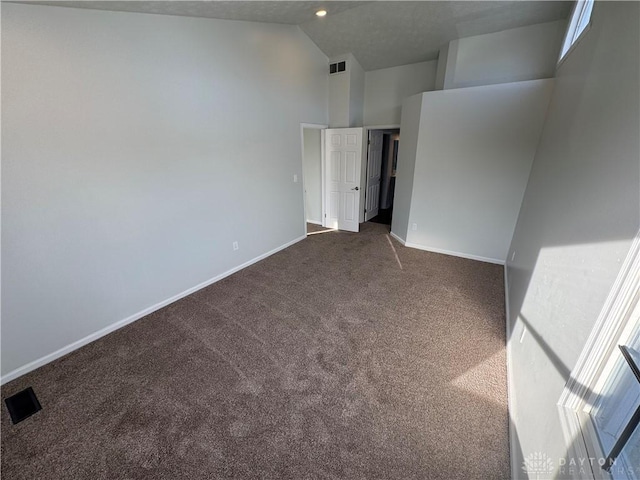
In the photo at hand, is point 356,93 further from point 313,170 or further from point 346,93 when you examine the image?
point 313,170

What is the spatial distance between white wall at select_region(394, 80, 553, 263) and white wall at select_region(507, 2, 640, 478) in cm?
124

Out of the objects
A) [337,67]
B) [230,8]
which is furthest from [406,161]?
[230,8]

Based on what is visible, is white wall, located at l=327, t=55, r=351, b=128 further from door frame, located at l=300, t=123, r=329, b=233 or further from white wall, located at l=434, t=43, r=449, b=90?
white wall, located at l=434, t=43, r=449, b=90

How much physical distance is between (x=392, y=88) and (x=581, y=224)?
183 inches

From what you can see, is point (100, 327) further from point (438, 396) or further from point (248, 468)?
point (438, 396)

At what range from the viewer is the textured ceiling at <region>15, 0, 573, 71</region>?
2.64m

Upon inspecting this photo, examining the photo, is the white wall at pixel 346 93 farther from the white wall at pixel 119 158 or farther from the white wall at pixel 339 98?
the white wall at pixel 119 158

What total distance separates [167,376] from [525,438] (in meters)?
2.34

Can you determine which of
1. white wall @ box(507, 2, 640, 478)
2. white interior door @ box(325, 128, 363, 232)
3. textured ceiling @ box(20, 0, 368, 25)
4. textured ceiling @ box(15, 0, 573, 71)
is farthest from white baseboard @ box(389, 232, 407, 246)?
textured ceiling @ box(20, 0, 368, 25)

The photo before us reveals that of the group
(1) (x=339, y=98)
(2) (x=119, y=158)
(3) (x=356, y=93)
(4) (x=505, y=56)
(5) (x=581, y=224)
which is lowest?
(5) (x=581, y=224)

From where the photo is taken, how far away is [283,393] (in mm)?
1812

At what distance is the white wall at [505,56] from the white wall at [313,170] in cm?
245

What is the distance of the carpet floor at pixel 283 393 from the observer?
1.43m

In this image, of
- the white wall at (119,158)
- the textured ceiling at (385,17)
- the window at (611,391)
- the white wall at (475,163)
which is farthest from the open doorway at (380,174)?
the window at (611,391)
